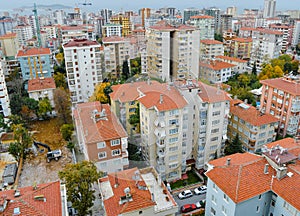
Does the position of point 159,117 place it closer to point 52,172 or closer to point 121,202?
point 121,202

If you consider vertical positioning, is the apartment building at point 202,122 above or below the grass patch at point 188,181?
above

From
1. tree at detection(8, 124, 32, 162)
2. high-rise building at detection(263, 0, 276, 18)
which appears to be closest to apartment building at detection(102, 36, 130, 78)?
tree at detection(8, 124, 32, 162)

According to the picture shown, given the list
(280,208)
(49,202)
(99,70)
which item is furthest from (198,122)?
(99,70)

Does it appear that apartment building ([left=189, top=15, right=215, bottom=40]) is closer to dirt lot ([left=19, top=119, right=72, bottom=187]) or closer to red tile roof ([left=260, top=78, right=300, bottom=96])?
red tile roof ([left=260, top=78, right=300, bottom=96])

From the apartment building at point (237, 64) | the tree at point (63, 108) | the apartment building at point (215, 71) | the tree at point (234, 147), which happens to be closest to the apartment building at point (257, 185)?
the tree at point (234, 147)

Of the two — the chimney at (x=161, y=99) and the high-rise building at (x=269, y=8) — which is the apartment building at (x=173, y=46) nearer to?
the chimney at (x=161, y=99)

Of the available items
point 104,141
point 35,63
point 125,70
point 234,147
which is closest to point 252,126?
point 234,147

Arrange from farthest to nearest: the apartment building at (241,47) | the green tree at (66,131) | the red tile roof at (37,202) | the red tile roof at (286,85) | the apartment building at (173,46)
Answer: the apartment building at (241,47), the apartment building at (173,46), the red tile roof at (286,85), the green tree at (66,131), the red tile roof at (37,202)
